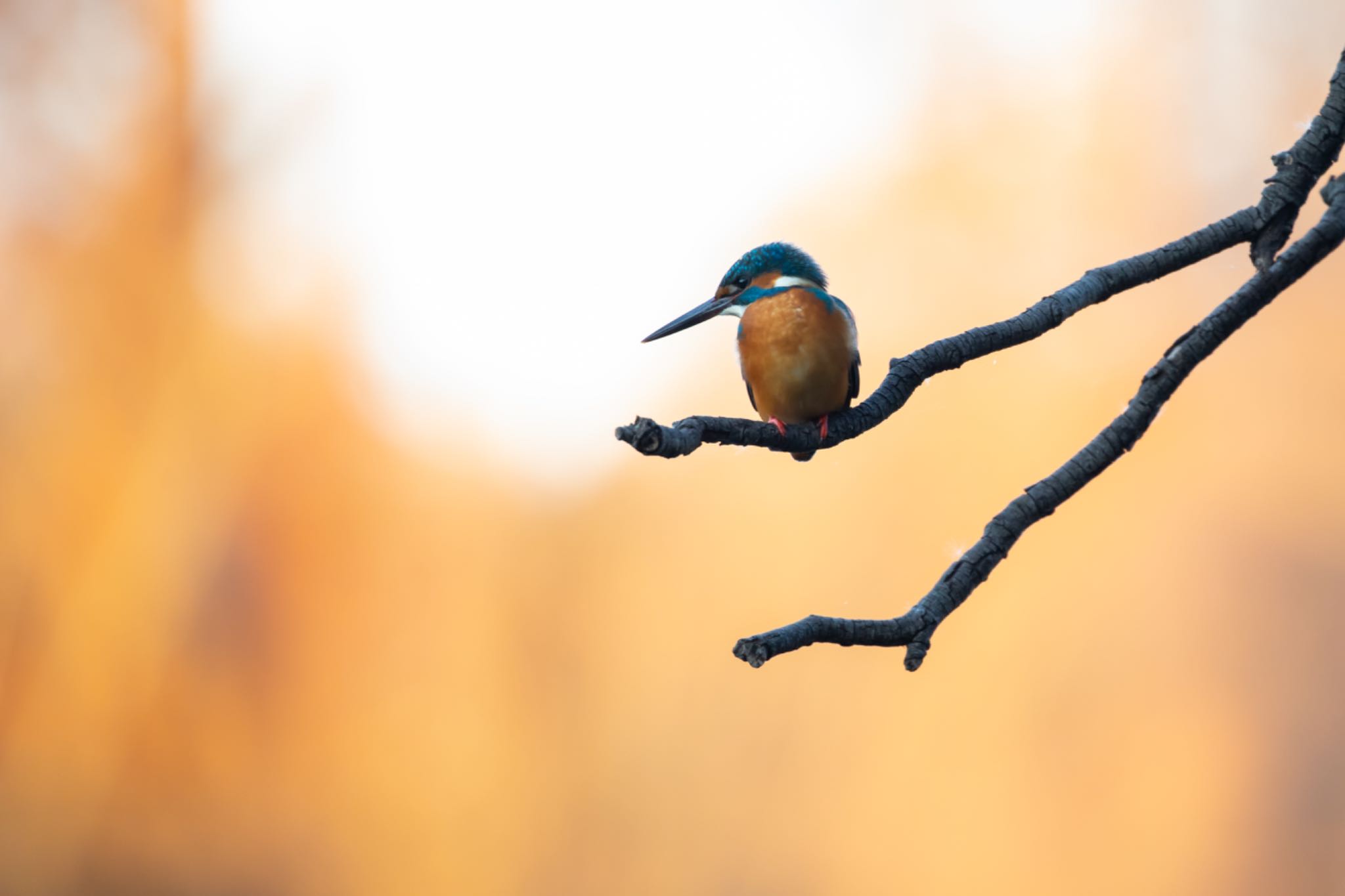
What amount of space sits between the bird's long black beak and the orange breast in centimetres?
6

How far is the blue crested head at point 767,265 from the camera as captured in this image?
1.19m

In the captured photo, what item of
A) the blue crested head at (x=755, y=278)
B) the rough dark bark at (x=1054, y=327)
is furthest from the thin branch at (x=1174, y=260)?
the blue crested head at (x=755, y=278)

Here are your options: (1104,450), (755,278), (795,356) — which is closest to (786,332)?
(795,356)

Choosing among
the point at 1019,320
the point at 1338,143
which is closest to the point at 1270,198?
the point at 1338,143

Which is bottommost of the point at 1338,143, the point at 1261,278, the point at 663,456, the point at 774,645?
the point at 774,645

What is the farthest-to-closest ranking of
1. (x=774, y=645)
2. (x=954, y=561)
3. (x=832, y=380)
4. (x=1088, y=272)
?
(x=832, y=380)
(x=1088, y=272)
(x=954, y=561)
(x=774, y=645)

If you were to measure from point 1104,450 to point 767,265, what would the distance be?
24.7 inches

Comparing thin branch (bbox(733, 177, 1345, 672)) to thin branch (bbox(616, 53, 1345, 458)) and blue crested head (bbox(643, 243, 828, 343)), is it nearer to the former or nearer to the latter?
thin branch (bbox(616, 53, 1345, 458))

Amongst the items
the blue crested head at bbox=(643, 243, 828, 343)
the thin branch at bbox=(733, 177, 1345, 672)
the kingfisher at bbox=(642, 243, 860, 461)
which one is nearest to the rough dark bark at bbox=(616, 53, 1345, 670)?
the thin branch at bbox=(733, 177, 1345, 672)

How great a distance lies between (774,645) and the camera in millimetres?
536

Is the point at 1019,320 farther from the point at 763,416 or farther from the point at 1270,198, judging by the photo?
the point at 763,416

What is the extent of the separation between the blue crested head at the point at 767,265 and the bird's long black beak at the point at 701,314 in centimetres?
2

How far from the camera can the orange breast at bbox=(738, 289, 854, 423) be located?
1.06 m

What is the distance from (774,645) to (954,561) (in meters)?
0.17
